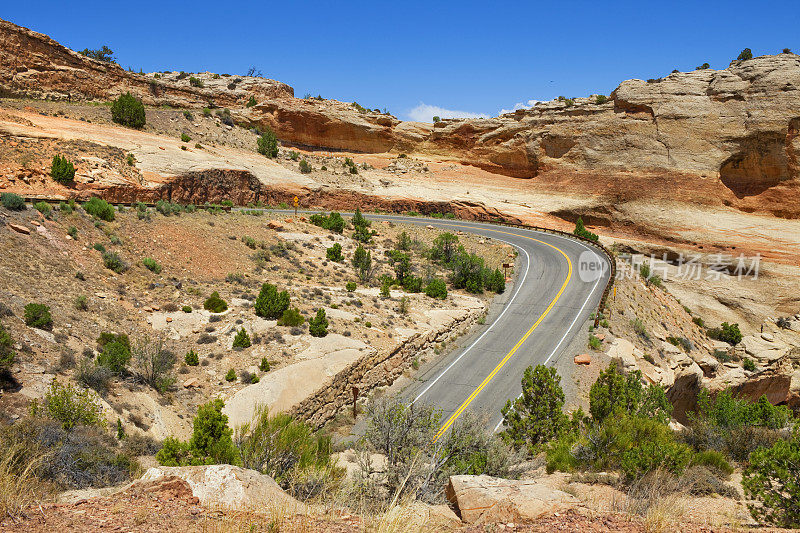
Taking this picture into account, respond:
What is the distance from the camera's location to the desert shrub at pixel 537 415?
13.9m

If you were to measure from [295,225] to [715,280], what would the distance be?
1346 inches

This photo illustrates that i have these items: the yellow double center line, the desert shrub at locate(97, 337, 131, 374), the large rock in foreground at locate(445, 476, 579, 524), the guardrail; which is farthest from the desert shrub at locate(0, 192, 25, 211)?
the large rock in foreground at locate(445, 476, 579, 524)

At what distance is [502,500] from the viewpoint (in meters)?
6.75

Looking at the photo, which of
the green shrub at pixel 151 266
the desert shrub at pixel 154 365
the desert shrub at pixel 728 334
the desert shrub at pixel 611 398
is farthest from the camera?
the desert shrub at pixel 728 334

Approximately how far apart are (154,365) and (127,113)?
39.3 metres

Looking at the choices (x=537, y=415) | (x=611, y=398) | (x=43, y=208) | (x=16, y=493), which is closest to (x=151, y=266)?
(x=43, y=208)

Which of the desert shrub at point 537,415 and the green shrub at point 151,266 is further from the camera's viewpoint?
the green shrub at point 151,266

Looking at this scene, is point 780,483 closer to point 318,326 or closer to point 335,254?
point 318,326

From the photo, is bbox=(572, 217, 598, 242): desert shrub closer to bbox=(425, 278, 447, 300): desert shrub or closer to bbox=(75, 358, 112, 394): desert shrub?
bbox=(425, 278, 447, 300): desert shrub

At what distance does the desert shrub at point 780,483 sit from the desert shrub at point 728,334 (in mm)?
30786

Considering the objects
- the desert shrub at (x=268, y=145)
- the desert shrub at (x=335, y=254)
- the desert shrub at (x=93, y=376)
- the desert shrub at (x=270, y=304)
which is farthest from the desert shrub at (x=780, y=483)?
the desert shrub at (x=268, y=145)

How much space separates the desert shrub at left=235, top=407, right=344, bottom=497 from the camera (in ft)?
28.1

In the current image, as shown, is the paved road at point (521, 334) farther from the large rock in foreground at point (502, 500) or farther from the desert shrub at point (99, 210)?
the desert shrub at point (99, 210)

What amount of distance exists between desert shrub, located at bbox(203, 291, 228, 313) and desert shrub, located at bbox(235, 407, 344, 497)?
11.3 m
